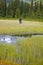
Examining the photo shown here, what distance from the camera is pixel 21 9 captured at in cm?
387

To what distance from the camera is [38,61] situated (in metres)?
3.50

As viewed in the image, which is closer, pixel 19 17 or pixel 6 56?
pixel 6 56

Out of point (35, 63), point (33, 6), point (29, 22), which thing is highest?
point (33, 6)

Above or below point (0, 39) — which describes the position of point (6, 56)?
below

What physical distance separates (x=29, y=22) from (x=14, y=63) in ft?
2.74

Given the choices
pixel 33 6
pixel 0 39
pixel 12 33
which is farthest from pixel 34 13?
pixel 0 39

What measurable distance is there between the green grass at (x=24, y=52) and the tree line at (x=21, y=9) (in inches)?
19.8

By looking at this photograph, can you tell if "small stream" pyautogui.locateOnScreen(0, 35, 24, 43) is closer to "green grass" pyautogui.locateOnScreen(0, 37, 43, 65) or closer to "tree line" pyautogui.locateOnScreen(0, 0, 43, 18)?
"green grass" pyautogui.locateOnScreen(0, 37, 43, 65)

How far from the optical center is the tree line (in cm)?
386

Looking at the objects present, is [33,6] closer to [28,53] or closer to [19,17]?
[19,17]

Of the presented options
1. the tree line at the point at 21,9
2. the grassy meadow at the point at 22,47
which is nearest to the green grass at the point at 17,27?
the grassy meadow at the point at 22,47

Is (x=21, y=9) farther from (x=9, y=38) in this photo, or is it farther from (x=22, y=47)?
(x=22, y=47)

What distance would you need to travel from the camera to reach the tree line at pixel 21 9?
12.7 feet

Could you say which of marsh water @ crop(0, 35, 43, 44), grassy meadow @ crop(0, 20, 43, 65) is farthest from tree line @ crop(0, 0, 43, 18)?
marsh water @ crop(0, 35, 43, 44)
